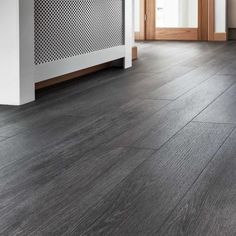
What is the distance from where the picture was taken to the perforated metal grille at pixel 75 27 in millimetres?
2572

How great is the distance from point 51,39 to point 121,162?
1249mm

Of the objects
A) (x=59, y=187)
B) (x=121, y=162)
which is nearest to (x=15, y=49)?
(x=121, y=162)

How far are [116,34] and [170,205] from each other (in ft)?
7.93

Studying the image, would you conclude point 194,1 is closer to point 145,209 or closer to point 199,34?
point 199,34

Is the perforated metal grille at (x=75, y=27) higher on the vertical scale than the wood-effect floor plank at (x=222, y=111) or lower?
higher

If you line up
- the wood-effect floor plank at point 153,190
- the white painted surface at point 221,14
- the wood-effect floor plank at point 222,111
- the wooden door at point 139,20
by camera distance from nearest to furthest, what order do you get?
the wood-effect floor plank at point 153,190 → the wood-effect floor plank at point 222,111 → the white painted surface at point 221,14 → the wooden door at point 139,20

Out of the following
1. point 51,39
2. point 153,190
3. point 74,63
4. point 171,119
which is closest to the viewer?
point 153,190

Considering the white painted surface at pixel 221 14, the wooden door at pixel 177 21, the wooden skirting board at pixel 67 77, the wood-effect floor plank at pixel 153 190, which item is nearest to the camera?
the wood-effect floor plank at pixel 153 190

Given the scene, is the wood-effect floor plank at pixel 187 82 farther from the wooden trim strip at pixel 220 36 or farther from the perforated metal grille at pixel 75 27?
the wooden trim strip at pixel 220 36

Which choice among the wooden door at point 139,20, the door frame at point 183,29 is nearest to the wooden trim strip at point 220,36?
the door frame at point 183,29

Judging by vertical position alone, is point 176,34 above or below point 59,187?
above

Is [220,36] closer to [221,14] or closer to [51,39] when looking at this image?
[221,14]

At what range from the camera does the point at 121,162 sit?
1.53 metres

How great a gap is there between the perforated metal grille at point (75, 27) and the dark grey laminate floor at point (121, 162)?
8.0 inches
